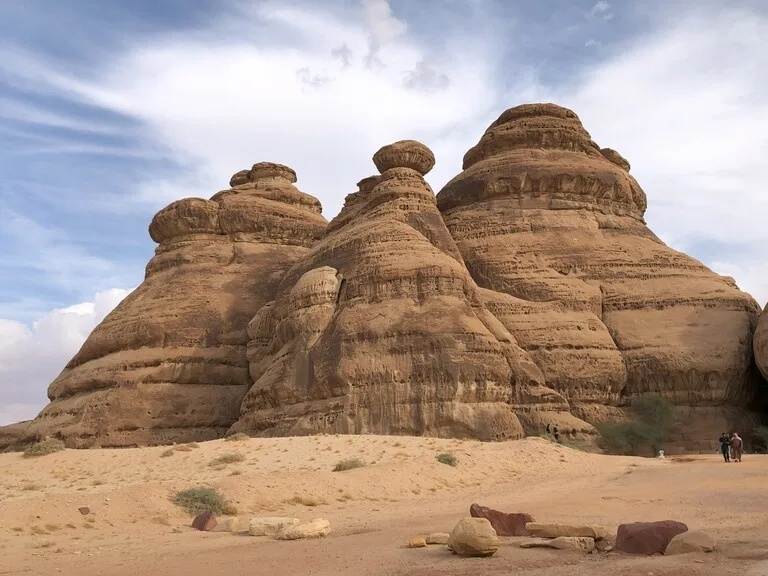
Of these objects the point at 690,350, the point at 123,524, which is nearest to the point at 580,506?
the point at 123,524

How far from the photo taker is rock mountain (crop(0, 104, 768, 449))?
31.6 metres

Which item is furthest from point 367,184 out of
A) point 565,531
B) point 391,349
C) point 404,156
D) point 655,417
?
point 565,531

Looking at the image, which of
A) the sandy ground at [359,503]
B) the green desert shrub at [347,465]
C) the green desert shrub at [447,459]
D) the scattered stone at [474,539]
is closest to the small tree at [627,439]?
the sandy ground at [359,503]

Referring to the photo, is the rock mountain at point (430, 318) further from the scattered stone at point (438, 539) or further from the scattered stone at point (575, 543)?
the scattered stone at point (575, 543)

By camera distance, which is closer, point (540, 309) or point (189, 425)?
point (540, 309)

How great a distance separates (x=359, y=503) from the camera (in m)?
16.8

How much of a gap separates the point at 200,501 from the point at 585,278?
28431 mm

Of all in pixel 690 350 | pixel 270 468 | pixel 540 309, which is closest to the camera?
pixel 270 468

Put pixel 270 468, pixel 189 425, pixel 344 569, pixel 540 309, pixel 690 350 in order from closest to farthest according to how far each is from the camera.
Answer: pixel 344 569, pixel 270 468, pixel 690 350, pixel 540 309, pixel 189 425

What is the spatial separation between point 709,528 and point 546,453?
487 inches

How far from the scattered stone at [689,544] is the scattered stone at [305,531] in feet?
16.9

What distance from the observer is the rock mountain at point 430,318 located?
104ft

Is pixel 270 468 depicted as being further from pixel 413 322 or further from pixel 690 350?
pixel 690 350

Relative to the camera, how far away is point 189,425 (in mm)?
40281
